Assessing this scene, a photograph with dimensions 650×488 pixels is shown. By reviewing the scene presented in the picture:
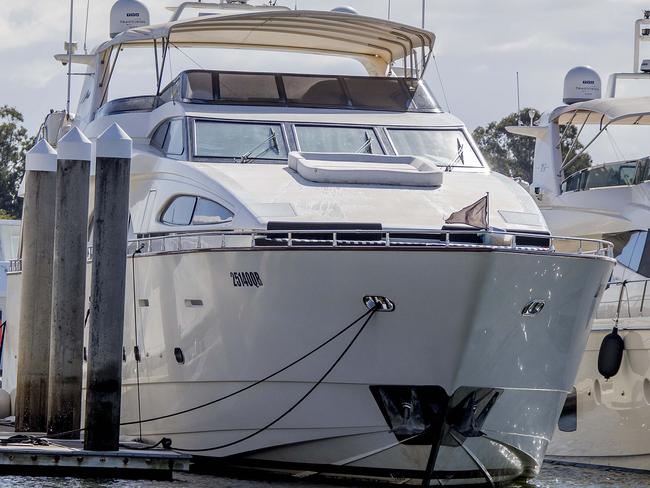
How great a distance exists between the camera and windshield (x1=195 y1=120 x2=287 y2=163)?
56.6 ft

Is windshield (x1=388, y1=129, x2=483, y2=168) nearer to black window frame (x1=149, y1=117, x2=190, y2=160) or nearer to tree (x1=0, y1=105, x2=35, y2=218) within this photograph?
black window frame (x1=149, y1=117, x2=190, y2=160)

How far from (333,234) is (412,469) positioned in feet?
8.27

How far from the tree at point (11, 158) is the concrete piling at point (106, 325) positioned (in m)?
49.1

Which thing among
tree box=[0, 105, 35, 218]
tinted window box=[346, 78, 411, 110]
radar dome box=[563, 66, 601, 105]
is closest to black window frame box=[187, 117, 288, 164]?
tinted window box=[346, 78, 411, 110]

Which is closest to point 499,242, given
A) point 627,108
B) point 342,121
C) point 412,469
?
point 412,469

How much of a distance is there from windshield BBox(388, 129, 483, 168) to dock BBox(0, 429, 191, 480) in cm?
490

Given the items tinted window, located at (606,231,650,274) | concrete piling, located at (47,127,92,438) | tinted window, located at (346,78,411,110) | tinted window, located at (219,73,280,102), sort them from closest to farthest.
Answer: concrete piling, located at (47,127,92,438), tinted window, located at (219,73,280,102), tinted window, located at (346,78,411,110), tinted window, located at (606,231,650,274)

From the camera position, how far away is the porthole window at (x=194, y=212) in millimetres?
15633

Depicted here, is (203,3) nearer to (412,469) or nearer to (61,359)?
(61,359)

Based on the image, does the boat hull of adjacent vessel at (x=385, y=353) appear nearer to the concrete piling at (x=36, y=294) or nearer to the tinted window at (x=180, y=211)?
the tinted window at (x=180, y=211)

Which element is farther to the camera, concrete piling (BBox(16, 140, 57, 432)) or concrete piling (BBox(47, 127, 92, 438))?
concrete piling (BBox(16, 140, 57, 432))

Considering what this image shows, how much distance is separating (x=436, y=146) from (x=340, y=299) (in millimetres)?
4330

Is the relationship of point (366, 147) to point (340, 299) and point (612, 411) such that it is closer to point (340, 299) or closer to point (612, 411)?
point (340, 299)

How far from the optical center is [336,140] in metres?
17.8
